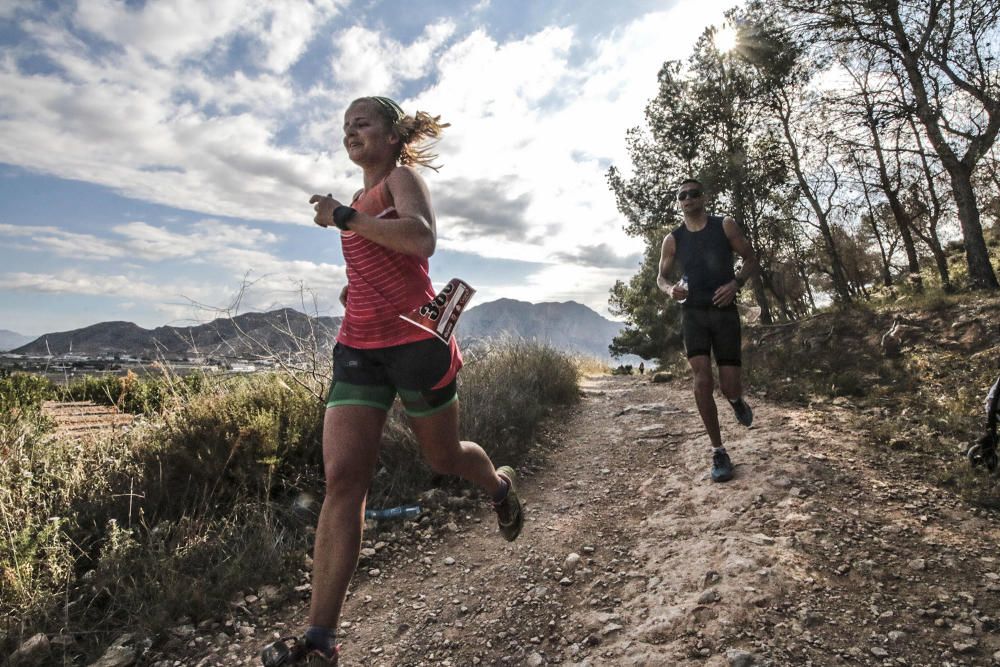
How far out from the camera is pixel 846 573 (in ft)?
7.98

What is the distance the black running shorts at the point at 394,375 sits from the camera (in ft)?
7.04

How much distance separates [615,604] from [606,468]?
2.50m

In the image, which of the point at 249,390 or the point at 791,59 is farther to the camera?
Result: the point at 791,59

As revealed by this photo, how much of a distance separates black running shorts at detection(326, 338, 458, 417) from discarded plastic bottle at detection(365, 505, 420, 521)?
1796mm

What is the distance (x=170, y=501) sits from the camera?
3574mm

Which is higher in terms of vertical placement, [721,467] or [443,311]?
[443,311]

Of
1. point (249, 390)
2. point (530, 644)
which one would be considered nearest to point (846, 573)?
point (530, 644)

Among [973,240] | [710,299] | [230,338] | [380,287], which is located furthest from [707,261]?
[973,240]

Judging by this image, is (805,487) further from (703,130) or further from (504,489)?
(703,130)

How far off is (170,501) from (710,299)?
4.13 m

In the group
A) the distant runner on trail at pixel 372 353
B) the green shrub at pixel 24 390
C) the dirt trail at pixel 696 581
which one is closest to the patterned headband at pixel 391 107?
the distant runner on trail at pixel 372 353

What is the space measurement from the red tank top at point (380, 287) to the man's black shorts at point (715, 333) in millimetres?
2574

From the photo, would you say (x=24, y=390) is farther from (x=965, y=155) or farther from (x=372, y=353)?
(x=965, y=155)

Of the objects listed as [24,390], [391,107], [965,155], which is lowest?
[24,390]
